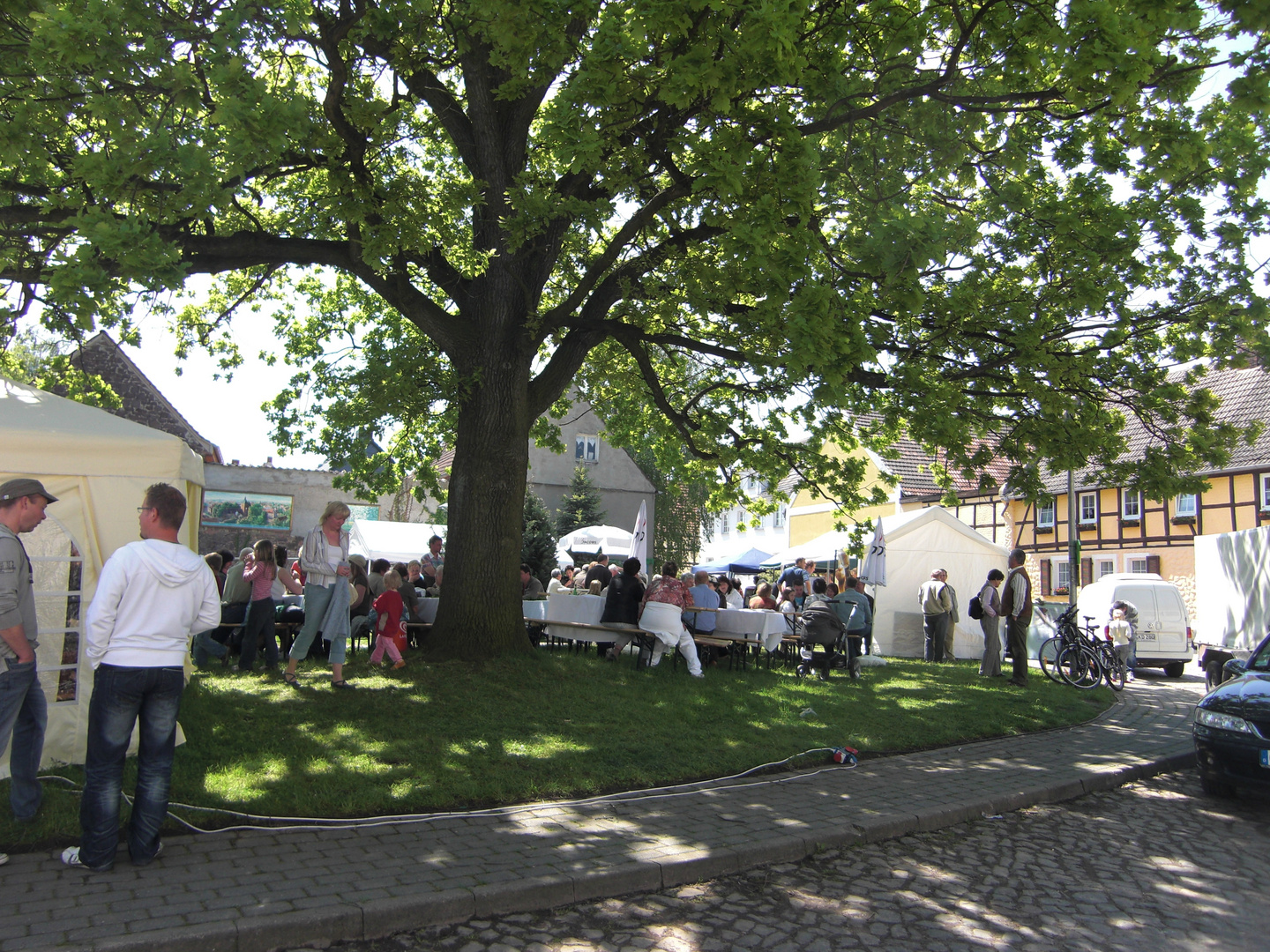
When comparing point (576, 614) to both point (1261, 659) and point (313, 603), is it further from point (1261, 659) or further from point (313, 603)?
point (1261, 659)

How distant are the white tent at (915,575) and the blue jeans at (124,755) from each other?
1825cm

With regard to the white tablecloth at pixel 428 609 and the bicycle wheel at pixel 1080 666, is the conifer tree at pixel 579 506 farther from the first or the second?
the bicycle wheel at pixel 1080 666

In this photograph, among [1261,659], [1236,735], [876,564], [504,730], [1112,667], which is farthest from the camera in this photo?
[876,564]

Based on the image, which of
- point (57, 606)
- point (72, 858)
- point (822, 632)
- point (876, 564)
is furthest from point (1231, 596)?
point (72, 858)

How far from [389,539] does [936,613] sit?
15.9 m

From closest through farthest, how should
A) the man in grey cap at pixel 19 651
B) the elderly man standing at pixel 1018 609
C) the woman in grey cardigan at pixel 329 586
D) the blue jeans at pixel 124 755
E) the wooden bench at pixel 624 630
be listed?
the blue jeans at pixel 124 755 → the man in grey cap at pixel 19 651 → the woman in grey cardigan at pixel 329 586 → the wooden bench at pixel 624 630 → the elderly man standing at pixel 1018 609

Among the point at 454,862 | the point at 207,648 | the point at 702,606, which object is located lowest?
the point at 454,862

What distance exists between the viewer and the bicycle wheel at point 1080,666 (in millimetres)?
15883

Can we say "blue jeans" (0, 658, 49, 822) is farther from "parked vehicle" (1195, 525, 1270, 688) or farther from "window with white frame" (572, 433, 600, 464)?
"window with white frame" (572, 433, 600, 464)

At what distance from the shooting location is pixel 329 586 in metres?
10.3

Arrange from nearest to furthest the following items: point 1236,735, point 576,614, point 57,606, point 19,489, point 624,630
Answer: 1. point 19,489
2. point 57,606
3. point 1236,735
4. point 624,630
5. point 576,614

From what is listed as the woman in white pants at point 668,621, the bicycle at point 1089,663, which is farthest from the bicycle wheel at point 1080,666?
the woman in white pants at point 668,621

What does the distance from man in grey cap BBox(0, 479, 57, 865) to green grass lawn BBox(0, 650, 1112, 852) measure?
0.81ft

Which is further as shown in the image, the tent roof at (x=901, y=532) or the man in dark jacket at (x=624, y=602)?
the tent roof at (x=901, y=532)
